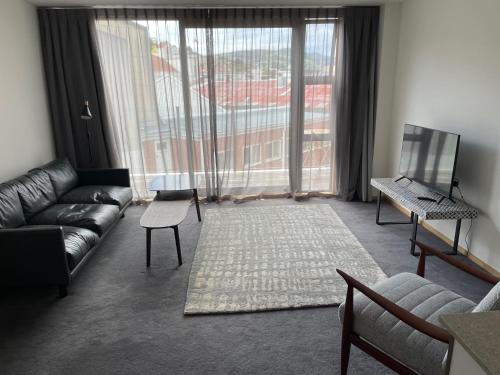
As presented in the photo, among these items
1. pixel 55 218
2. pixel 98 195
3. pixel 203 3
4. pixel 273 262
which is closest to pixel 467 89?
pixel 273 262

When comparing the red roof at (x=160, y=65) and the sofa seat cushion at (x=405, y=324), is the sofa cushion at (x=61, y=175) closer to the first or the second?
the red roof at (x=160, y=65)

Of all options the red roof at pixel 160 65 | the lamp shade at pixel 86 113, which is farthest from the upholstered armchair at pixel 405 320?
the red roof at pixel 160 65

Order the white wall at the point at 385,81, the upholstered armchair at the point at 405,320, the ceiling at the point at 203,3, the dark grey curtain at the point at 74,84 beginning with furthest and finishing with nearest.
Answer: the white wall at the point at 385,81, the dark grey curtain at the point at 74,84, the ceiling at the point at 203,3, the upholstered armchair at the point at 405,320

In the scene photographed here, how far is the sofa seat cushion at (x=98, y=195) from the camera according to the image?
375 centimetres

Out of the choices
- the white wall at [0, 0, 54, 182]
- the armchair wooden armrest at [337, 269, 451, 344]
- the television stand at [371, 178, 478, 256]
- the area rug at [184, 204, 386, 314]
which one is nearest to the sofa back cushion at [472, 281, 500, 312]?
the armchair wooden armrest at [337, 269, 451, 344]

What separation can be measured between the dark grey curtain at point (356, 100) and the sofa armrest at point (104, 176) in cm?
278

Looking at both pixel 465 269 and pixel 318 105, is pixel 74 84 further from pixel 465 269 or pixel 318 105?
pixel 465 269

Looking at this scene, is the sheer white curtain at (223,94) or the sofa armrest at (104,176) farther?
the sheer white curtain at (223,94)

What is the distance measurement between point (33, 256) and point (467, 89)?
12.5 ft

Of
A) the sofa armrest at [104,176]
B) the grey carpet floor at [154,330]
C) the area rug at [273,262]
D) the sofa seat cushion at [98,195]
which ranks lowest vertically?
the grey carpet floor at [154,330]

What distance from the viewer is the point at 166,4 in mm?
4133

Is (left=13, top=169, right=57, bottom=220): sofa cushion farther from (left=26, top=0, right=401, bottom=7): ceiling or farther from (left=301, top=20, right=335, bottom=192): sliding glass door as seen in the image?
(left=301, top=20, right=335, bottom=192): sliding glass door

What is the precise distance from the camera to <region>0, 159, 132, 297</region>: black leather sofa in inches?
100

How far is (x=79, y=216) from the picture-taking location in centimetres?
322
